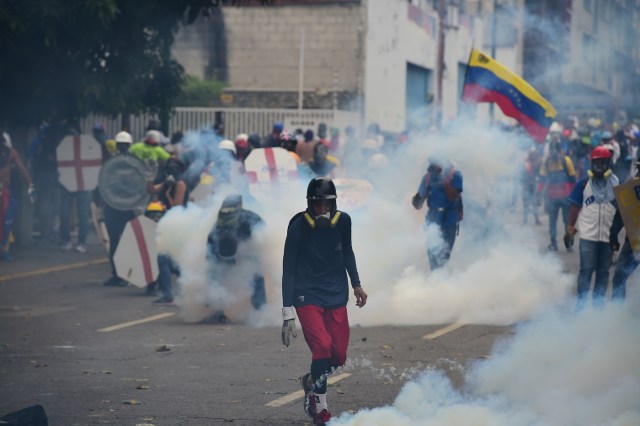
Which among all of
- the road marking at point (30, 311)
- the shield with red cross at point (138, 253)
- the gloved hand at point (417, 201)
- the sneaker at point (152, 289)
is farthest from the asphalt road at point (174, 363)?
the gloved hand at point (417, 201)

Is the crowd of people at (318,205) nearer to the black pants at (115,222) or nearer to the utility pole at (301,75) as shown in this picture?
the black pants at (115,222)

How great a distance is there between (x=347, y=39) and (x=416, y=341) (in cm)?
2208

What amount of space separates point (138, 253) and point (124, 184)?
154 centimetres

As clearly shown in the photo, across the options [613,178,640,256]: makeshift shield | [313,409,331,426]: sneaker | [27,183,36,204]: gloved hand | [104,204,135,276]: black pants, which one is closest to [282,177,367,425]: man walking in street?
[313,409,331,426]: sneaker

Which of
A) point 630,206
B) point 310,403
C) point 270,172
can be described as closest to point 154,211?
point 270,172

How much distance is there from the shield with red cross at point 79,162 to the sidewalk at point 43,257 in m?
1.12

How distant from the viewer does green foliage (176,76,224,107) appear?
3244 centimetres

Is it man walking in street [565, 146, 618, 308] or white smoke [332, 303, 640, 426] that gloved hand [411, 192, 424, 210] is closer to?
man walking in street [565, 146, 618, 308]

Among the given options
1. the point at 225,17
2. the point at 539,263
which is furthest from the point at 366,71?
the point at 539,263

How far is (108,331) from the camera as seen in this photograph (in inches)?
503

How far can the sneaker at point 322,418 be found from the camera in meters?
8.16

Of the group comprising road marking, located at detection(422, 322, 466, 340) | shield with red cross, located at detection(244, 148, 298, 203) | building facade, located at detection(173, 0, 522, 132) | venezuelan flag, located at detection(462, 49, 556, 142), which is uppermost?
building facade, located at detection(173, 0, 522, 132)

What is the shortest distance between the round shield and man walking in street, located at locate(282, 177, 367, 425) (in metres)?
8.16

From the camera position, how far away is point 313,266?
8.55 meters
